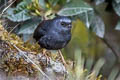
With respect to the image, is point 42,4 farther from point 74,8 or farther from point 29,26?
point 74,8

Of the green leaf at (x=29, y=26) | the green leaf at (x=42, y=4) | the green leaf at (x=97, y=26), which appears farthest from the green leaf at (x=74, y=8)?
the green leaf at (x=97, y=26)

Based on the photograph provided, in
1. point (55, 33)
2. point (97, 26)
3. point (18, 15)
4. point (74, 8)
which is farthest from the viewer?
point (97, 26)

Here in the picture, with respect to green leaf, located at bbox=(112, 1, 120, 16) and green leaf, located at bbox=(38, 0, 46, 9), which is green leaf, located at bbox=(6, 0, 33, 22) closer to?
green leaf, located at bbox=(38, 0, 46, 9)

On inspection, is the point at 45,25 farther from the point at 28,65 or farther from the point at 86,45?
the point at 86,45

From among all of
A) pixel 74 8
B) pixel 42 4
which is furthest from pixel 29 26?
pixel 74 8

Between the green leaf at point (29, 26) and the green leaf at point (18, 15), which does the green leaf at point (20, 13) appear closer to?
the green leaf at point (18, 15)

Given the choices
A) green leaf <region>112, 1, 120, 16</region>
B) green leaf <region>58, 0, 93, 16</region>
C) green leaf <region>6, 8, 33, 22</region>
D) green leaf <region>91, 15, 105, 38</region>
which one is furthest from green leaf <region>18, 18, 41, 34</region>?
green leaf <region>112, 1, 120, 16</region>

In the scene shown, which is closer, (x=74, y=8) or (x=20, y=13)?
(x=20, y=13)

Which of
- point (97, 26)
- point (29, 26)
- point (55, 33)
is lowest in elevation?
point (97, 26)
